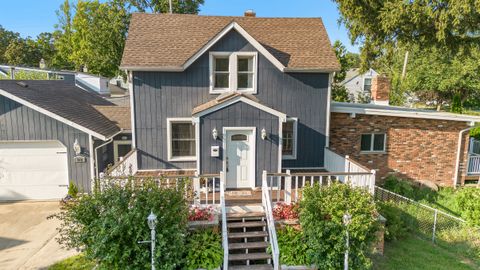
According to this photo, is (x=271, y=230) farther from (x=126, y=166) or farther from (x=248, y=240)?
(x=126, y=166)

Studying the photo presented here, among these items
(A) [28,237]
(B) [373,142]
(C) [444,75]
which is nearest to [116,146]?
(A) [28,237]

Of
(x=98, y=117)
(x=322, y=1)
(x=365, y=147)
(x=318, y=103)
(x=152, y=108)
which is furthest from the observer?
(x=322, y=1)

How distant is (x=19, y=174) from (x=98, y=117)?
12.8ft

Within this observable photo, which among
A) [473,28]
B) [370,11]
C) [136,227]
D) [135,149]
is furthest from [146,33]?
[473,28]

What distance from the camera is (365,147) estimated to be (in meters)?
13.2

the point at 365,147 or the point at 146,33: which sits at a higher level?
the point at 146,33

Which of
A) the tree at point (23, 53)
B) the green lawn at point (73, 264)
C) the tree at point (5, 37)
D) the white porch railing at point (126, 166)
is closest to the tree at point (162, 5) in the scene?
the white porch railing at point (126, 166)

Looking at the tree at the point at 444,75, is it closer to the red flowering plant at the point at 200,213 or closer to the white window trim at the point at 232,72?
the white window trim at the point at 232,72

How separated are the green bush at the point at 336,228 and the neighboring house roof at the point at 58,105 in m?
8.60

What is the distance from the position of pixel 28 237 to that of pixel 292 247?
7.70 m

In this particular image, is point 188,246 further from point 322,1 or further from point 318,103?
point 322,1

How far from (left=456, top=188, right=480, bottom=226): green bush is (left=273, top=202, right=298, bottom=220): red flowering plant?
19.4 feet

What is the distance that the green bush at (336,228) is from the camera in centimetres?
671

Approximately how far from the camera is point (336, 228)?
267 inches
